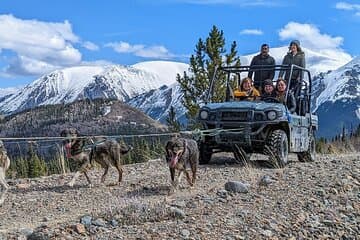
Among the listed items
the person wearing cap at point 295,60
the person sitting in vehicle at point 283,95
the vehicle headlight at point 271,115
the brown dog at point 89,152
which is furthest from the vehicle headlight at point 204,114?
the brown dog at point 89,152

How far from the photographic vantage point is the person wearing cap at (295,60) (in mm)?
14109

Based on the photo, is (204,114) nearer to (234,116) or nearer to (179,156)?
(234,116)

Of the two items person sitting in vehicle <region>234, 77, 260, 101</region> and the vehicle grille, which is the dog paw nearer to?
the vehicle grille

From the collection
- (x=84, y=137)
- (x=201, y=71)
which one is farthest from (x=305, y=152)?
(x=201, y=71)

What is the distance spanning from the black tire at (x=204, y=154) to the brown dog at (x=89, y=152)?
2356mm

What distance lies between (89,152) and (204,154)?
3164 millimetres

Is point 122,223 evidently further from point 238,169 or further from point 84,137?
point 238,169

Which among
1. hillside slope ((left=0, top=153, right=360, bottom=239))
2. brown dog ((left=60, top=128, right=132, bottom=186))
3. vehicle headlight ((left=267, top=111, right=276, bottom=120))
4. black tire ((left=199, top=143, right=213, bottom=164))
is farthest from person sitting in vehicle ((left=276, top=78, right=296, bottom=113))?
brown dog ((left=60, top=128, right=132, bottom=186))

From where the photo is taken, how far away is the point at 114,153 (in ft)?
38.4

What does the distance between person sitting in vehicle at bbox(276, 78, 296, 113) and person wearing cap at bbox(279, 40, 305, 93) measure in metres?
0.53

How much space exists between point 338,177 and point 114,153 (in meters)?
4.20

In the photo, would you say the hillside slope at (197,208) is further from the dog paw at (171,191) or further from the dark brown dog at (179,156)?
the dark brown dog at (179,156)

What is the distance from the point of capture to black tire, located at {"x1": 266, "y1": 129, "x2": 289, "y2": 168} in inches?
498

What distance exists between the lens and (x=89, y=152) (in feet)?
37.9
